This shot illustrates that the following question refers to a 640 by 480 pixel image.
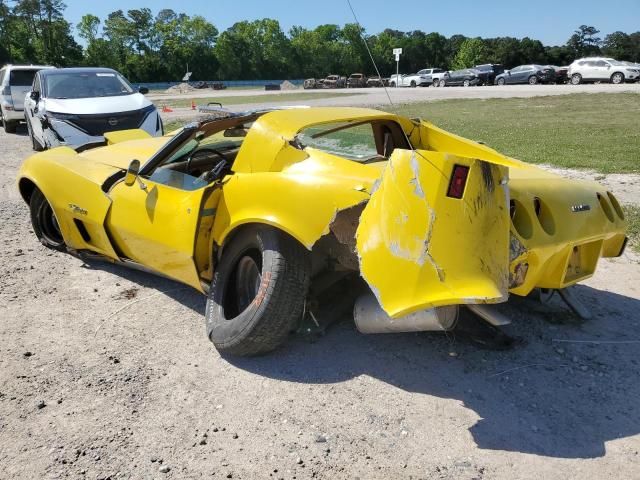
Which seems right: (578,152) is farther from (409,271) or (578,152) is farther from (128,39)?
(128,39)

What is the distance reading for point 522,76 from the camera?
4028 centimetres

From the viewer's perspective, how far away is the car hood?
30.4 feet

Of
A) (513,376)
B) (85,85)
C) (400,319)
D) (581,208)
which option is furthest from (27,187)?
(85,85)

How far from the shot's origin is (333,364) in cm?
317

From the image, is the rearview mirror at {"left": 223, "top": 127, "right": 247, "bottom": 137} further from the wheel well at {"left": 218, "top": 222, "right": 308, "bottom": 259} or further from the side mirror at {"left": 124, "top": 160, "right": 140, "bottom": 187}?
the wheel well at {"left": 218, "top": 222, "right": 308, "bottom": 259}

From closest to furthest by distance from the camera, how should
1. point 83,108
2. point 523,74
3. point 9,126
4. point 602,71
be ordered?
point 83,108
point 9,126
point 602,71
point 523,74

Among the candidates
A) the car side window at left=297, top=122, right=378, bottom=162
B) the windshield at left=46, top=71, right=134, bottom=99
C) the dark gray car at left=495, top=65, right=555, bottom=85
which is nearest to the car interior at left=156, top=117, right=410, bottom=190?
the car side window at left=297, top=122, right=378, bottom=162

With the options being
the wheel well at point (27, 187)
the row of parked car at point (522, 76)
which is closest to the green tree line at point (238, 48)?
the row of parked car at point (522, 76)

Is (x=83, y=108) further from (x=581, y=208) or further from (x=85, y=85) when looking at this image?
(x=581, y=208)

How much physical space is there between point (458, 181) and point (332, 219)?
66cm

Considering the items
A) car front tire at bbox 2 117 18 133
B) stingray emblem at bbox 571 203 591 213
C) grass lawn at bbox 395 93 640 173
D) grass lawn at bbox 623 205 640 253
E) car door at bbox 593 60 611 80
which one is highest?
car door at bbox 593 60 611 80

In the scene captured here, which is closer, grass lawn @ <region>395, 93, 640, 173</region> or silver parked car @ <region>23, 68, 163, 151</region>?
grass lawn @ <region>395, 93, 640, 173</region>

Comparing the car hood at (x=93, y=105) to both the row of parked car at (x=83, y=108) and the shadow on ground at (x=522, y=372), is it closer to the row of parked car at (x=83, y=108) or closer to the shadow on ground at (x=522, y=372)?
the row of parked car at (x=83, y=108)

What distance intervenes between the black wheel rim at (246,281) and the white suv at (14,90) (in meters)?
13.5
